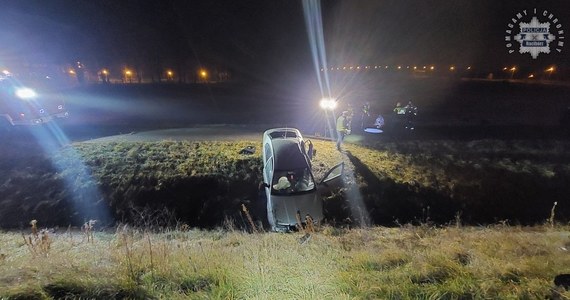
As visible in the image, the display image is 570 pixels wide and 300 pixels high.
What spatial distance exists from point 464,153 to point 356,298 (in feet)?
47.8

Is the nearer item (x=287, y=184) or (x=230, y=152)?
(x=287, y=184)

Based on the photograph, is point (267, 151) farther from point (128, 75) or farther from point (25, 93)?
point (128, 75)

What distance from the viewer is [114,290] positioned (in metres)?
3.22

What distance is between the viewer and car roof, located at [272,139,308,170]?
30.1 feet

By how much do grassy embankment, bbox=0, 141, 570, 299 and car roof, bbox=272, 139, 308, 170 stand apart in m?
2.29

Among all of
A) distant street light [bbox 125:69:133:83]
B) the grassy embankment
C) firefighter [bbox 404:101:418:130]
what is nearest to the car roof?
the grassy embankment

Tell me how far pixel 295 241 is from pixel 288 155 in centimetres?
378

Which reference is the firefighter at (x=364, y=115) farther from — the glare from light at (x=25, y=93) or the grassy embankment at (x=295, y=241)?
the glare from light at (x=25, y=93)

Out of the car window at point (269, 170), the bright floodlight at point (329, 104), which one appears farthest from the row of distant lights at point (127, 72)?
the car window at point (269, 170)

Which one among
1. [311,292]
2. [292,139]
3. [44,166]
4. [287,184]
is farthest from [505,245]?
[44,166]

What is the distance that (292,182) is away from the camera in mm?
8914

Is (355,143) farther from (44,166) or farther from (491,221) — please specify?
(44,166)

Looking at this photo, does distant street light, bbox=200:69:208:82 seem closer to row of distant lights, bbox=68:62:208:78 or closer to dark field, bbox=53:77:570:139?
row of distant lights, bbox=68:62:208:78

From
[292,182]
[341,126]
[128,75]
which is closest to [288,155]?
[292,182]
